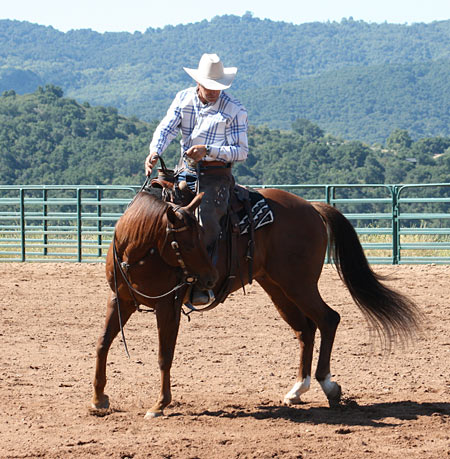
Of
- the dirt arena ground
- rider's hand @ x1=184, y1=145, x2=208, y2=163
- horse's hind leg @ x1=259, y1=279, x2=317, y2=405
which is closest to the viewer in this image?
the dirt arena ground

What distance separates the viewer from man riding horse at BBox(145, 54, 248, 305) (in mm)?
5234

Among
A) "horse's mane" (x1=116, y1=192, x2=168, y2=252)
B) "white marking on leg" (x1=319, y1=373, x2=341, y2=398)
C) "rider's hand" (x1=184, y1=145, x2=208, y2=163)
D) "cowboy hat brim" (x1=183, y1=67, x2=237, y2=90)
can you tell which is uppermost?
"cowboy hat brim" (x1=183, y1=67, x2=237, y2=90)

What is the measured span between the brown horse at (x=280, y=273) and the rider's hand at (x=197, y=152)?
334mm

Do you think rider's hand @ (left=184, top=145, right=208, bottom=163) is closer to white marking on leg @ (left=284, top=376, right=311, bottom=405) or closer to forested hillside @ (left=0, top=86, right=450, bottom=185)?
white marking on leg @ (left=284, top=376, right=311, bottom=405)

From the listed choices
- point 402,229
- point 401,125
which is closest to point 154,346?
point 402,229

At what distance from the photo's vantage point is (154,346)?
7340 mm

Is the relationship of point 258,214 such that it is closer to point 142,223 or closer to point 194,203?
point 194,203

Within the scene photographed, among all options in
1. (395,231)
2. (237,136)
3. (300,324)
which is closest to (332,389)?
(300,324)

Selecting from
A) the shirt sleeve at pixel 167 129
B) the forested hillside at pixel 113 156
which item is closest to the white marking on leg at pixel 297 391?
the shirt sleeve at pixel 167 129

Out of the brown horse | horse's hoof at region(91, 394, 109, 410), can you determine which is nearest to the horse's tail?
the brown horse

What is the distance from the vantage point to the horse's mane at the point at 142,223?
5000mm

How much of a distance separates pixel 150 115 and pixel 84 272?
17439cm

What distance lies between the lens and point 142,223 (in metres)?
5.02

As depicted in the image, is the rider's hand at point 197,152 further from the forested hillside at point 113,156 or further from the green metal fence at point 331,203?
the forested hillside at point 113,156
